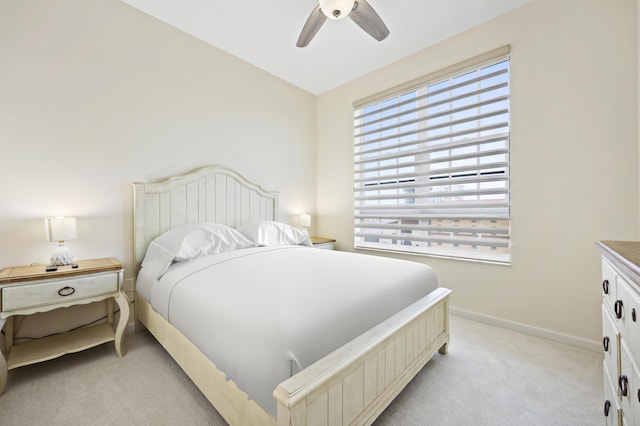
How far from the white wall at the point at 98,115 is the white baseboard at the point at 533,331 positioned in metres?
2.85

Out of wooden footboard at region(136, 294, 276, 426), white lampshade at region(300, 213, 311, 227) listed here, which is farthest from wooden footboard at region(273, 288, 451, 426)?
white lampshade at region(300, 213, 311, 227)

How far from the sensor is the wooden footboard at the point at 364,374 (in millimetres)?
896

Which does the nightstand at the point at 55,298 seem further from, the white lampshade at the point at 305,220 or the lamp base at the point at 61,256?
the white lampshade at the point at 305,220

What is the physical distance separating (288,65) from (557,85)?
2.64 metres

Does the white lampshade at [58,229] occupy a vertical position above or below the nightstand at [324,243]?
above

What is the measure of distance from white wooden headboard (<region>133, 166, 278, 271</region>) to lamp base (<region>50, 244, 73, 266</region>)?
0.45m

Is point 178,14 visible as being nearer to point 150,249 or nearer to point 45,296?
point 150,249

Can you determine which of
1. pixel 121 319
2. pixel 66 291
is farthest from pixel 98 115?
pixel 121 319

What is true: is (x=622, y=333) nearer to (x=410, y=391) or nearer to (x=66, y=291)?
(x=410, y=391)

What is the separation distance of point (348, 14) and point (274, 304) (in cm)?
191

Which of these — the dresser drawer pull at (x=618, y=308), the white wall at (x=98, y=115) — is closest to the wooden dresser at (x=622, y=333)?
the dresser drawer pull at (x=618, y=308)

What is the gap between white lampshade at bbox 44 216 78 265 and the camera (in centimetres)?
183

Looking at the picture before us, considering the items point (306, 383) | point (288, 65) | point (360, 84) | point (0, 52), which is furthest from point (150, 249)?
point (360, 84)

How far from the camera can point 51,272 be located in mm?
1658
